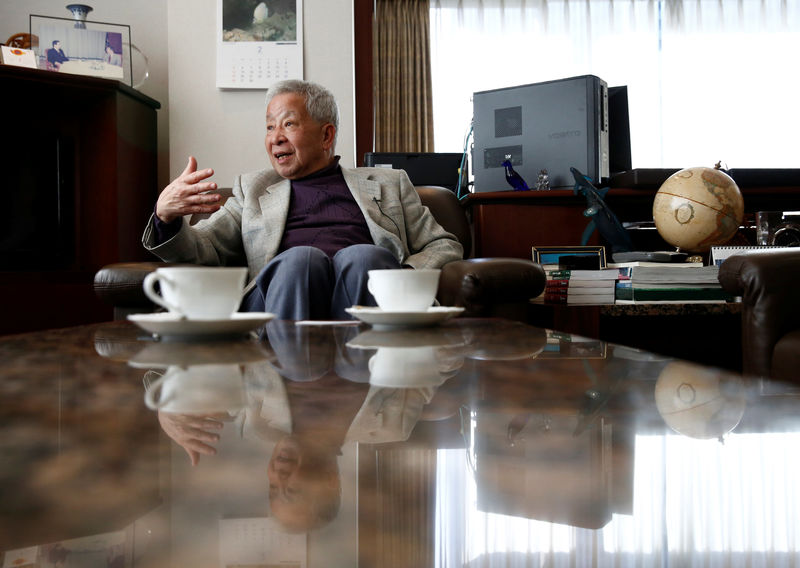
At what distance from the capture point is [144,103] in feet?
10.4

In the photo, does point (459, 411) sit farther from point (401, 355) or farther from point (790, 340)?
point (790, 340)

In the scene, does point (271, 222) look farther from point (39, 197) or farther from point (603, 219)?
point (39, 197)

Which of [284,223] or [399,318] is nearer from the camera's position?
[399,318]

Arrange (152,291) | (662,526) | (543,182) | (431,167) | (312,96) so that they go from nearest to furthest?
1. (662,526)
2. (152,291)
3. (312,96)
4. (543,182)
5. (431,167)

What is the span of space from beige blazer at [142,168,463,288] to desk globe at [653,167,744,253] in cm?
63

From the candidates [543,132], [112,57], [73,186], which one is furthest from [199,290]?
[112,57]

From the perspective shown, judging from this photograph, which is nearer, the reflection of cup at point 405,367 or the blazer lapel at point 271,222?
the reflection of cup at point 405,367

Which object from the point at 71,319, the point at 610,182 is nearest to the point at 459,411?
the point at 610,182

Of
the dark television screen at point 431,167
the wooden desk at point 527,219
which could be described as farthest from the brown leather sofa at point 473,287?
the dark television screen at point 431,167

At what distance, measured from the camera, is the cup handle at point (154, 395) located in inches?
15.9

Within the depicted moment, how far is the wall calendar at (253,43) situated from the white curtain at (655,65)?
2.32m

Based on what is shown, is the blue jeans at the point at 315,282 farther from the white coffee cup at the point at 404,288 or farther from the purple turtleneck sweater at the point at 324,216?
the white coffee cup at the point at 404,288

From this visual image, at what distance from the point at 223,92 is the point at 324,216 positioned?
3.86 feet

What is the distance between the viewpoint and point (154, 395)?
0.44m
